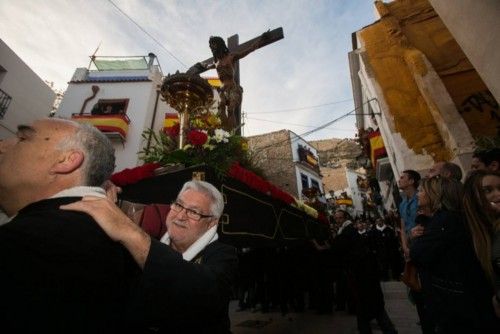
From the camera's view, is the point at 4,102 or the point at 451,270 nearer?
the point at 451,270

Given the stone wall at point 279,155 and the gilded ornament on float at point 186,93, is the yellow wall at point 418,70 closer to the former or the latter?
the gilded ornament on float at point 186,93

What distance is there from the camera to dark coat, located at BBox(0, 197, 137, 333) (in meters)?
0.71

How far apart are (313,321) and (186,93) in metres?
5.39

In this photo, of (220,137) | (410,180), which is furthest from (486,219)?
(220,137)

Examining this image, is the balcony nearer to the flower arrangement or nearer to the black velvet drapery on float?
the flower arrangement

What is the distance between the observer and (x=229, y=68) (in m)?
5.45

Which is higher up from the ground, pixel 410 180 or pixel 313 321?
pixel 410 180

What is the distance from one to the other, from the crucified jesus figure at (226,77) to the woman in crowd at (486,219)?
10.9ft

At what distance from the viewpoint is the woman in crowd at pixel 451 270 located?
1.99 metres

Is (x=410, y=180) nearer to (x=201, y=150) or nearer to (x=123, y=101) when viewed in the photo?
(x=201, y=150)

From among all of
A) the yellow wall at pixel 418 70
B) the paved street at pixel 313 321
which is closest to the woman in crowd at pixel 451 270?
the paved street at pixel 313 321

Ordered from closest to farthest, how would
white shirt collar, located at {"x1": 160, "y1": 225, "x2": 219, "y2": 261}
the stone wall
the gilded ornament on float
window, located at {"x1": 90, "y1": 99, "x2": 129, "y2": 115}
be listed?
white shirt collar, located at {"x1": 160, "y1": 225, "x2": 219, "y2": 261}, the gilded ornament on float, window, located at {"x1": 90, "y1": 99, "x2": 129, "y2": 115}, the stone wall

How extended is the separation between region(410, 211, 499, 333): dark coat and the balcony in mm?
14356

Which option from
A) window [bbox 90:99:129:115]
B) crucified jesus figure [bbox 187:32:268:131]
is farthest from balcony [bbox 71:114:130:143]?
crucified jesus figure [bbox 187:32:268:131]
